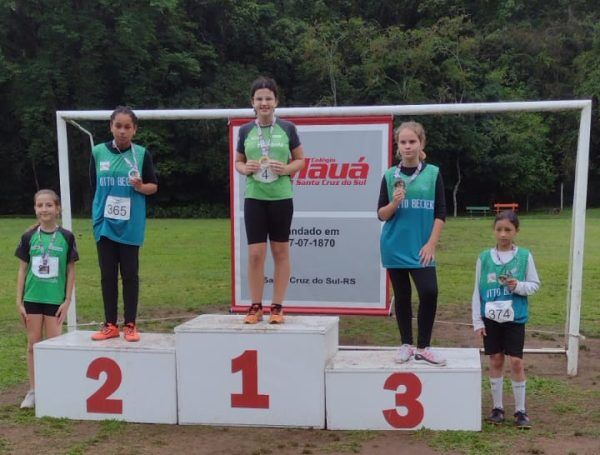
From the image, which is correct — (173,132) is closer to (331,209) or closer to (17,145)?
(17,145)

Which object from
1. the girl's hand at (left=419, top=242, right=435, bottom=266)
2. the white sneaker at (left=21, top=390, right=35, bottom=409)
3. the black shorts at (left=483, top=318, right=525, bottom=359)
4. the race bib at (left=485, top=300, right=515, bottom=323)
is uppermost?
the girl's hand at (left=419, top=242, right=435, bottom=266)

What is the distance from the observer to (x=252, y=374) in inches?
176

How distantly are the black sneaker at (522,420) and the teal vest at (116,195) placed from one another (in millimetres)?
2830

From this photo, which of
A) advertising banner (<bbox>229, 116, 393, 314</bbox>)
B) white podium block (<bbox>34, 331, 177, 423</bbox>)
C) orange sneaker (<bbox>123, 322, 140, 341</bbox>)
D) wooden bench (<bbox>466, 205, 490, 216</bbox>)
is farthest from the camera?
wooden bench (<bbox>466, 205, 490, 216</bbox>)

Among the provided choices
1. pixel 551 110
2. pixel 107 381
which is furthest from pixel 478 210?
pixel 107 381

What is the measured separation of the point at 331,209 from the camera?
21.6ft

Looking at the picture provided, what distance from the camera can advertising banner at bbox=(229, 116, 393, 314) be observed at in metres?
6.43

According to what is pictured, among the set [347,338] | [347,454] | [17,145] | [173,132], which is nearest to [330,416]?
[347,454]

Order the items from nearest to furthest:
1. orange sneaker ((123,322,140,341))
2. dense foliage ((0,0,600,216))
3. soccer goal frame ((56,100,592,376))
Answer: orange sneaker ((123,322,140,341)), soccer goal frame ((56,100,592,376)), dense foliage ((0,0,600,216))

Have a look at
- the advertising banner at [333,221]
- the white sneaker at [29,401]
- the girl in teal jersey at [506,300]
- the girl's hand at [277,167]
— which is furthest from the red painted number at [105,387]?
the girl in teal jersey at [506,300]

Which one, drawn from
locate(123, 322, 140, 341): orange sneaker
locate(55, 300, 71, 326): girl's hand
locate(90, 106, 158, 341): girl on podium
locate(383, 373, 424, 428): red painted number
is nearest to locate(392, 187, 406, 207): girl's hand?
locate(383, 373, 424, 428): red painted number

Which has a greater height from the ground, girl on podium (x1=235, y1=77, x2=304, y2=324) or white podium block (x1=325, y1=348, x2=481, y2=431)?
girl on podium (x1=235, y1=77, x2=304, y2=324)

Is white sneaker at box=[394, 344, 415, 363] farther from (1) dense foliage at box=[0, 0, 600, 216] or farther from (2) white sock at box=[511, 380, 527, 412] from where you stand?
(1) dense foliage at box=[0, 0, 600, 216]

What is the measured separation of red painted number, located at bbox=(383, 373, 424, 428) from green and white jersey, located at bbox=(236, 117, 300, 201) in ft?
4.61
